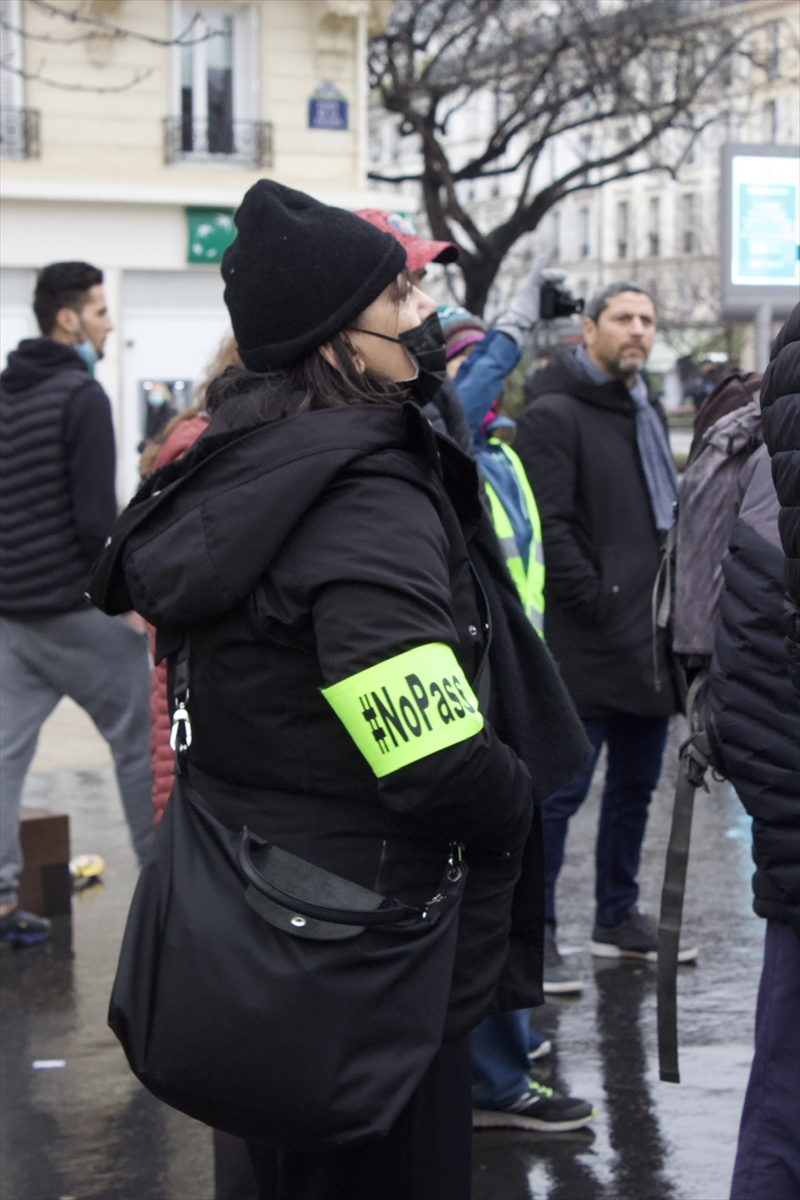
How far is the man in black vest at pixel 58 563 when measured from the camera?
4.82 metres

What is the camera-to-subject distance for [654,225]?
2662 inches

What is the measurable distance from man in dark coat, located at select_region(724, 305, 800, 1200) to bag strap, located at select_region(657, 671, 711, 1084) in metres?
0.26

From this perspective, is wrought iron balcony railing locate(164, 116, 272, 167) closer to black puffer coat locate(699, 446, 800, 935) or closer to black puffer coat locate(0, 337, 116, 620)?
black puffer coat locate(0, 337, 116, 620)

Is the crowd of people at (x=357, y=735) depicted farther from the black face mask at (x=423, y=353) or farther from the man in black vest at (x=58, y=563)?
the man in black vest at (x=58, y=563)

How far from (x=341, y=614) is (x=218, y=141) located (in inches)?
525

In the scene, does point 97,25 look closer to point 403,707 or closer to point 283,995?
point 403,707

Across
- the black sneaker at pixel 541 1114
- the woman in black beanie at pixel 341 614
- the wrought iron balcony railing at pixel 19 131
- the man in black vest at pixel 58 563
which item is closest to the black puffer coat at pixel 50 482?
the man in black vest at pixel 58 563

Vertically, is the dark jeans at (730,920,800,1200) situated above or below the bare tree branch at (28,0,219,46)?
below

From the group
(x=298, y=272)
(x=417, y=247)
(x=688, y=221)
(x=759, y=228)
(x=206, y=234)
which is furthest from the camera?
(x=688, y=221)

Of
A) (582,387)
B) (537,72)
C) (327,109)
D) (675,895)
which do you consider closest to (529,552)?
(582,387)

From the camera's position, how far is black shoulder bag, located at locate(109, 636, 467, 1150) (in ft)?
6.52

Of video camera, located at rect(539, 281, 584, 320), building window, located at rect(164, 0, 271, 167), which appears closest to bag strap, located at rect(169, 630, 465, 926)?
video camera, located at rect(539, 281, 584, 320)

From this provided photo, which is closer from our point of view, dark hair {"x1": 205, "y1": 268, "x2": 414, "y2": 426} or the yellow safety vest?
dark hair {"x1": 205, "y1": 268, "x2": 414, "y2": 426}

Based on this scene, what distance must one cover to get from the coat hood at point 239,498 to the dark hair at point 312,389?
0.18 feet
